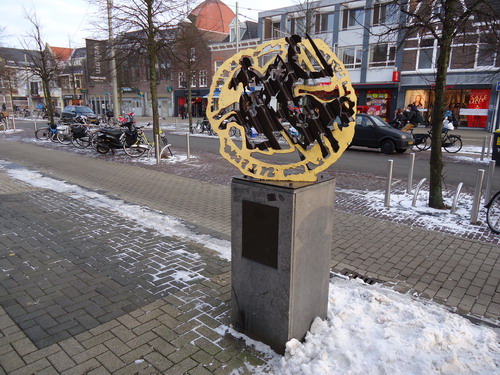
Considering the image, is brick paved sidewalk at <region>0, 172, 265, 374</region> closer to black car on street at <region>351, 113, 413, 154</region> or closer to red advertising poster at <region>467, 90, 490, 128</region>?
black car on street at <region>351, 113, 413, 154</region>

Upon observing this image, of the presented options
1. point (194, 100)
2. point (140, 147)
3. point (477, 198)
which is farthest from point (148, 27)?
point (194, 100)

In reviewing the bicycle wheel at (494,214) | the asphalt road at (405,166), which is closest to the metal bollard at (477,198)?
the bicycle wheel at (494,214)

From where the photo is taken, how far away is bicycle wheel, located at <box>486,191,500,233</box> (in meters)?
Result: 6.19

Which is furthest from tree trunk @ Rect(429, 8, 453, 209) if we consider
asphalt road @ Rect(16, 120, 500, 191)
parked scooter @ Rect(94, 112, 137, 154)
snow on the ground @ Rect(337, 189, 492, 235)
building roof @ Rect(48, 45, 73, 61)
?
building roof @ Rect(48, 45, 73, 61)

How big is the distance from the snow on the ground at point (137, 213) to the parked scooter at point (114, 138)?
445 cm

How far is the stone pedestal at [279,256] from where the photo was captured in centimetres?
300

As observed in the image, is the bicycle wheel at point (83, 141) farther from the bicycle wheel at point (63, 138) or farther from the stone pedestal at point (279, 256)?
the stone pedestal at point (279, 256)

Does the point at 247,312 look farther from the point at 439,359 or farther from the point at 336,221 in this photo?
the point at 336,221

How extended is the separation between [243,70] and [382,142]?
45.1ft

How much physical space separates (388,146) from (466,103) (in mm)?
18698

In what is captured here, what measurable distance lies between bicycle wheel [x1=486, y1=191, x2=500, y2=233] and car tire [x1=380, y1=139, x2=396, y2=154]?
32.1ft

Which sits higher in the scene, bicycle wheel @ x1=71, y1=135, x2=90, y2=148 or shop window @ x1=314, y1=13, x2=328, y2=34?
shop window @ x1=314, y1=13, x2=328, y2=34

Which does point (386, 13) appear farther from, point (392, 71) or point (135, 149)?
point (392, 71)

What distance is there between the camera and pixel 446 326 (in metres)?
3.41
